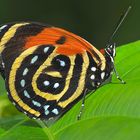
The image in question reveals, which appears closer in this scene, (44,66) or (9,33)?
(9,33)

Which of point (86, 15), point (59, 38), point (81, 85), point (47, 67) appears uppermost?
point (59, 38)

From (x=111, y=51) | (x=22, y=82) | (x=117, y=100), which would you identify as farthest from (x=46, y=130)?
(x=111, y=51)

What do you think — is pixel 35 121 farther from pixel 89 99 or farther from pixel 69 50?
pixel 69 50

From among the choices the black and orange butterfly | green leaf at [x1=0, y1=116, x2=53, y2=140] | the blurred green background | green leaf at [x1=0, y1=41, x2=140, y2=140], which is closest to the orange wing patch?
the black and orange butterfly

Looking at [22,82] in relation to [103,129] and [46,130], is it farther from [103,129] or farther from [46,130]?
[103,129]

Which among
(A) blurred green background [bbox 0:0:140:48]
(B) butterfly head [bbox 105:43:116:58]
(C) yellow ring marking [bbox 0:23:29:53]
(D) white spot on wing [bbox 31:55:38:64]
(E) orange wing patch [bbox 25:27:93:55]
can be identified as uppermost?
(C) yellow ring marking [bbox 0:23:29:53]

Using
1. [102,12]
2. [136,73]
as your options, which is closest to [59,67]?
[136,73]

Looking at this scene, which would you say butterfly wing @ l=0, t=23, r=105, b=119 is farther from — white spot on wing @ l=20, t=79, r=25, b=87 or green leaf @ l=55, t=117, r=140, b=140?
green leaf @ l=55, t=117, r=140, b=140

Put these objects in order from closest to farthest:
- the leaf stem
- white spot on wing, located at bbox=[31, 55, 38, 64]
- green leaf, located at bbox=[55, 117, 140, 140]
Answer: green leaf, located at bbox=[55, 117, 140, 140] < the leaf stem < white spot on wing, located at bbox=[31, 55, 38, 64]
